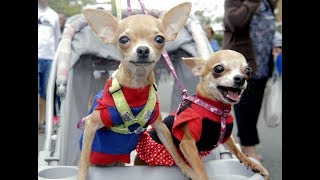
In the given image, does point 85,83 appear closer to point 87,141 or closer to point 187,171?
point 87,141

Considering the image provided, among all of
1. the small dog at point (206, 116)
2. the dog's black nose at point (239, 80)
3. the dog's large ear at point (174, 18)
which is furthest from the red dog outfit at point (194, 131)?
the dog's large ear at point (174, 18)

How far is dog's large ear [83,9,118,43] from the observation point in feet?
7.14

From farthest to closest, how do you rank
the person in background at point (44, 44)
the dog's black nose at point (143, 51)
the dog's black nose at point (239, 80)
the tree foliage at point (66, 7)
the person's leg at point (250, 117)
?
1. the tree foliage at point (66, 7)
2. the person in background at point (44, 44)
3. the person's leg at point (250, 117)
4. the dog's black nose at point (239, 80)
5. the dog's black nose at point (143, 51)

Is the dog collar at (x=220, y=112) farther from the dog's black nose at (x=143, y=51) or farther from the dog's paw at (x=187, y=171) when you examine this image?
the dog's black nose at (x=143, y=51)

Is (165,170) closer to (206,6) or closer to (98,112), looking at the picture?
(98,112)

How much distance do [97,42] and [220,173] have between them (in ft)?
4.69

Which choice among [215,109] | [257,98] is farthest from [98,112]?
[257,98]

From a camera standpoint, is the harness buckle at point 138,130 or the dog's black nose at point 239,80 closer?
the dog's black nose at point 239,80

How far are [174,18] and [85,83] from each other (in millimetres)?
1432

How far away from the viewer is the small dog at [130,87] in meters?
2.05

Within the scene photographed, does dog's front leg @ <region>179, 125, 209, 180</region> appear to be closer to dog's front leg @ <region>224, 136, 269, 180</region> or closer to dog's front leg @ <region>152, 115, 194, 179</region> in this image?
dog's front leg @ <region>152, 115, 194, 179</region>

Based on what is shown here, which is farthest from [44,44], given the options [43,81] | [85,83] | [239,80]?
[239,80]

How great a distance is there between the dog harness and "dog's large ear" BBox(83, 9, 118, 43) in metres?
0.22

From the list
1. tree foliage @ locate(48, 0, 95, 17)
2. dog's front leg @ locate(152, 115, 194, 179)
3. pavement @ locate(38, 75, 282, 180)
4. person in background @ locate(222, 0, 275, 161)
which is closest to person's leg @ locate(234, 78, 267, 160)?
person in background @ locate(222, 0, 275, 161)
